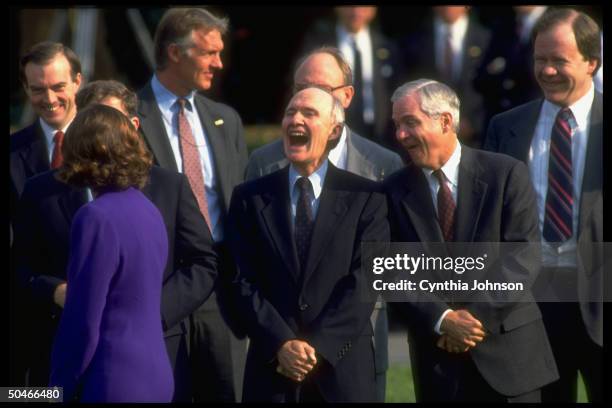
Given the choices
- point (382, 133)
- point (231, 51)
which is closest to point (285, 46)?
point (231, 51)

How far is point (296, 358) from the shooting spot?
6.23 m

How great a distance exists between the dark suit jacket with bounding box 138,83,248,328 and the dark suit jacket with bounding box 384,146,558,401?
1016mm

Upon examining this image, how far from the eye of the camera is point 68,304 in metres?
5.56

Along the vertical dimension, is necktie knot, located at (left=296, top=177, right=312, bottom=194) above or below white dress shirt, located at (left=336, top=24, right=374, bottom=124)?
below

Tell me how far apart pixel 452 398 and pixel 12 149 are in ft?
8.55

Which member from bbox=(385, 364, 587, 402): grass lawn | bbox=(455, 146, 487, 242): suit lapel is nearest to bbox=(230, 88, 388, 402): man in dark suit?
bbox=(455, 146, 487, 242): suit lapel

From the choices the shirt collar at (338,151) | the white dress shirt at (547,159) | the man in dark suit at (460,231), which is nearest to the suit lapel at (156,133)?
the shirt collar at (338,151)

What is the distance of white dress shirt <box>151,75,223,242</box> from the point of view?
7273 mm

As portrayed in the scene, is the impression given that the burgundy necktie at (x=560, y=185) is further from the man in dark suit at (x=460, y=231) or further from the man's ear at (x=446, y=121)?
the man's ear at (x=446, y=121)

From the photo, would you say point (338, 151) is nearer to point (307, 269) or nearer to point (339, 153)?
point (339, 153)

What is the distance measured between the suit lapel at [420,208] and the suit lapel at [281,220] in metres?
0.55

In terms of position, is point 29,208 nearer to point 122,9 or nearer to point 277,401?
point 277,401

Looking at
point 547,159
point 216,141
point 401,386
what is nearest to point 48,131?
point 216,141

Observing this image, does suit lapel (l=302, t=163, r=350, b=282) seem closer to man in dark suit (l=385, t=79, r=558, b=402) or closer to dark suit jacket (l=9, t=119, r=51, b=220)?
man in dark suit (l=385, t=79, r=558, b=402)
